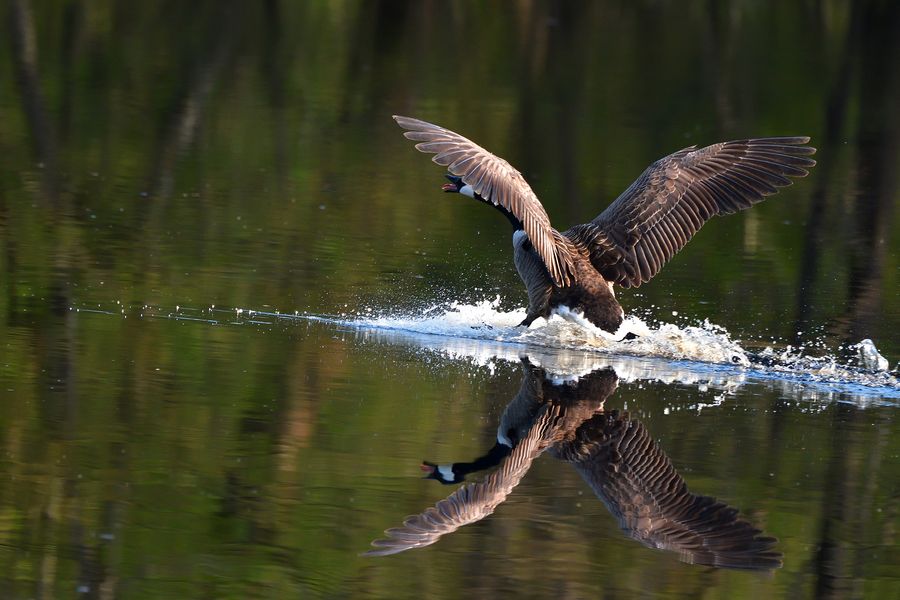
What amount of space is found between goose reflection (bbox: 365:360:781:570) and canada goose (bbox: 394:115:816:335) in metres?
1.95

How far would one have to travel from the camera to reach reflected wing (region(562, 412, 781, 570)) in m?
6.21

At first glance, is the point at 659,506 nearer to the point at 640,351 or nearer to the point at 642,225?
the point at 640,351

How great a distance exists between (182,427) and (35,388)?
0.95 m

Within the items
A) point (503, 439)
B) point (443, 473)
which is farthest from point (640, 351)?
point (443, 473)

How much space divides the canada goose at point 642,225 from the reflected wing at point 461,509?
309 centimetres

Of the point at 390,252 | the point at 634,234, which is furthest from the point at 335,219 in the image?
the point at 634,234

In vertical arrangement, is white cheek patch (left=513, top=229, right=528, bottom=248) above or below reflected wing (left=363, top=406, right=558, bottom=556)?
above

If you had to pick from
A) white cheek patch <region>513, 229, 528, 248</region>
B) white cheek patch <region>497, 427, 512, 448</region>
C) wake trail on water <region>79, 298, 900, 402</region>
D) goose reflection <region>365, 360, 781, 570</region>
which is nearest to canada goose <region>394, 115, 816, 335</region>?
white cheek patch <region>513, 229, 528, 248</region>

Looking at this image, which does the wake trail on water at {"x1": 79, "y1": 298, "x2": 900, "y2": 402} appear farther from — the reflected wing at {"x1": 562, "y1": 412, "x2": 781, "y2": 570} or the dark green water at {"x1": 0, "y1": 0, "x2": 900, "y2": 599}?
the reflected wing at {"x1": 562, "y1": 412, "x2": 781, "y2": 570}

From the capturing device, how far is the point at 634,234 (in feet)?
36.0

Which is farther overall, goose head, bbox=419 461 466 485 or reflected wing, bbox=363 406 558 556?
goose head, bbox=419 461 466 485

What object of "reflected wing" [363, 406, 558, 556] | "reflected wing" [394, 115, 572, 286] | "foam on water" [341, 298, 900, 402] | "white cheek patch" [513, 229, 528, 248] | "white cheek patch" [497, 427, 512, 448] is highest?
"reflected wing" [394, 115, 572, 286]

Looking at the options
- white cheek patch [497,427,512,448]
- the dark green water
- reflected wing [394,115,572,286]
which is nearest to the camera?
the dark green water

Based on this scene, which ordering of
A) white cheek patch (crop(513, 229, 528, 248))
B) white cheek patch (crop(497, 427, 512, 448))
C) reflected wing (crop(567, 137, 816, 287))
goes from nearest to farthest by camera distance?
1. white cheek patch (crop(497, 427, 512, 448))
2. white cheek patch (crop(513, 229, 528, 248))
3. reflected wing (crop(567, 137, 816, 287))
